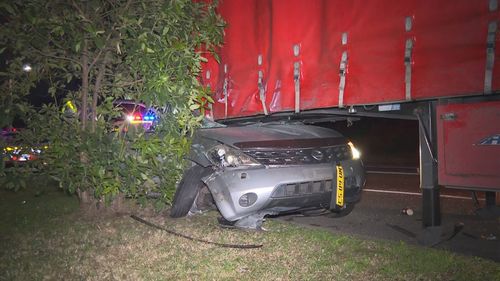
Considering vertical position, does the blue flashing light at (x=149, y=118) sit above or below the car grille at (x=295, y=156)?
above

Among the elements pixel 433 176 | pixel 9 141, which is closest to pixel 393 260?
pixel 433 176

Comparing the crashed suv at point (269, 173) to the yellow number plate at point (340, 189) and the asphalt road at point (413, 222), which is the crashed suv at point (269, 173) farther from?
the asphalt road at point (413, 222)

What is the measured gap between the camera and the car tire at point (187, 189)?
14.9 ft

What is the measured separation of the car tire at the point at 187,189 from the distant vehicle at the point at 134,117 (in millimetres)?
756

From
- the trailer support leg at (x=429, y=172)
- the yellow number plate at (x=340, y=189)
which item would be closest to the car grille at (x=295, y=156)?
the yellow number plate at (x=340, y=189)

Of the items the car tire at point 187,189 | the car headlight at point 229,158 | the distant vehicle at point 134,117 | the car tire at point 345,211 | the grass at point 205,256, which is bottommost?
the grass at point 205,256

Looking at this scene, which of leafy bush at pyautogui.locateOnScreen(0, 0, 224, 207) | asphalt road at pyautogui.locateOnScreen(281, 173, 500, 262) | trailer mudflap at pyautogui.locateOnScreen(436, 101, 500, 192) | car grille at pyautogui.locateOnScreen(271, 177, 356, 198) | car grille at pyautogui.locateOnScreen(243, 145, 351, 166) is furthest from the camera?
leafy bush at pyautogui.locateOnScreen(0, 0, 224, 207)

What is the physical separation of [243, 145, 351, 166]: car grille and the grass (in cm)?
80

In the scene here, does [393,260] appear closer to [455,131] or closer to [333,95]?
[455,131]

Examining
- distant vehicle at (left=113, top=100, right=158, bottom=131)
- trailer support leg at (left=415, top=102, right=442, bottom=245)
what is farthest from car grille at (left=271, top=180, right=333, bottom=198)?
distant vehicle at (left=113, top=100, right=158, bottom=131)

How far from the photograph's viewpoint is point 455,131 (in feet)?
11.3

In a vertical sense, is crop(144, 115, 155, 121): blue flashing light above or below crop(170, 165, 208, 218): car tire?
above

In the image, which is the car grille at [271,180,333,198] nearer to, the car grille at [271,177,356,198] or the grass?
the car grille at [271,177,356,198]

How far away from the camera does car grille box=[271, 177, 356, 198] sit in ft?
12.8
